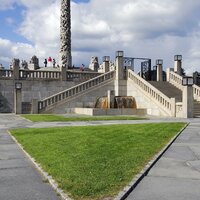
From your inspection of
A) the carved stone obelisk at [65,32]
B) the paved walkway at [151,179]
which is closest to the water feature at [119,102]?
the carved stone obelisk at [65,32]

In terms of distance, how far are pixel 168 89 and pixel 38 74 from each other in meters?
12.4

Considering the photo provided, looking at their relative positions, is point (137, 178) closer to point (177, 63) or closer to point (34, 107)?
point (34, 107)

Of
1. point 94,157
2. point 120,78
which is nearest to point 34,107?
point 120,78

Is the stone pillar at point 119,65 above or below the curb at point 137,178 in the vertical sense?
above

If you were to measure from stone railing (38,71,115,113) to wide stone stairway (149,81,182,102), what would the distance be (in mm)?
4529

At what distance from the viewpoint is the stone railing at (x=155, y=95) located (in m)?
29.0

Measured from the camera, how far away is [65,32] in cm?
5128

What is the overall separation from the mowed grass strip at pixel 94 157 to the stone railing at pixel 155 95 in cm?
1482

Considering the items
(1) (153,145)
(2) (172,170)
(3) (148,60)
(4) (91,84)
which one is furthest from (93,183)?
(3) (148,60)

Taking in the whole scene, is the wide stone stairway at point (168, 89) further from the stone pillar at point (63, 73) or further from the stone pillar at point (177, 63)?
the stone pillar at point (63, 73)

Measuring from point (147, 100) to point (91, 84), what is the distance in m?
6.07

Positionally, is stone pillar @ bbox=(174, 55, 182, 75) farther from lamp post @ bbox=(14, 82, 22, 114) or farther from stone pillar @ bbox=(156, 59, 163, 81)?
lamp post @ bbox=(14, 82, 22, 114)

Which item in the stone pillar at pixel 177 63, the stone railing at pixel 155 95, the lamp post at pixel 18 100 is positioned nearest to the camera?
the stone railing at pixel 155 95

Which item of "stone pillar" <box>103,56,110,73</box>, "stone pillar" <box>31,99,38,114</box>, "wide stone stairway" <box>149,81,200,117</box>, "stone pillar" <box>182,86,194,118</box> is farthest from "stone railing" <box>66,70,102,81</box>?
"stone pillar" <box>182,86,194,118</box>
